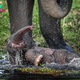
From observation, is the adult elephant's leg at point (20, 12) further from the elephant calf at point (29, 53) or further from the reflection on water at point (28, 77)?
the reflection on water at point (28, 77)

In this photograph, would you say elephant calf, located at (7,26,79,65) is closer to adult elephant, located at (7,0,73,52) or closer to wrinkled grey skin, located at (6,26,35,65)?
wrinkled grey skin, located at (6,26,35,65)

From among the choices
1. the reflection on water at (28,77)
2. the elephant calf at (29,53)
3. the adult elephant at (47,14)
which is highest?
the adult elephant at (47,14)

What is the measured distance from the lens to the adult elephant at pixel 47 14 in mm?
7242

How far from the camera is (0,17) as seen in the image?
10539 mm

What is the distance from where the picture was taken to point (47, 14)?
8.64 meters

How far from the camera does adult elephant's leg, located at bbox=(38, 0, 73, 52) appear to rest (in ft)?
29.5

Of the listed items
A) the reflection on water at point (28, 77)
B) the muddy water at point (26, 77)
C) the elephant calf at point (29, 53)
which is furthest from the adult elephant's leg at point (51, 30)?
the reflection on water at point (28, 77)

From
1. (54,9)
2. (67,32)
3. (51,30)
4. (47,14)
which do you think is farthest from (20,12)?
(67,32)

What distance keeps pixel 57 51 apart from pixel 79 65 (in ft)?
2.77

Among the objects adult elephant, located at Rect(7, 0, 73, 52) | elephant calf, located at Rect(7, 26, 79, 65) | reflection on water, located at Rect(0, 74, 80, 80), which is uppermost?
adult elephant, located at Rect(7, 0, 73, 52)

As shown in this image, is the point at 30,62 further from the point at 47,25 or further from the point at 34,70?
the point at 47,25

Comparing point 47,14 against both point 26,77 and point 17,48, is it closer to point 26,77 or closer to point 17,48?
point 17,48

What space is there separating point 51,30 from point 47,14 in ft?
1.88

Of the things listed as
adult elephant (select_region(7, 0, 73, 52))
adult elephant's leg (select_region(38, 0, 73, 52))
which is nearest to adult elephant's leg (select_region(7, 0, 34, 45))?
adult elephant (select_region(7, 0, 73, 52))
